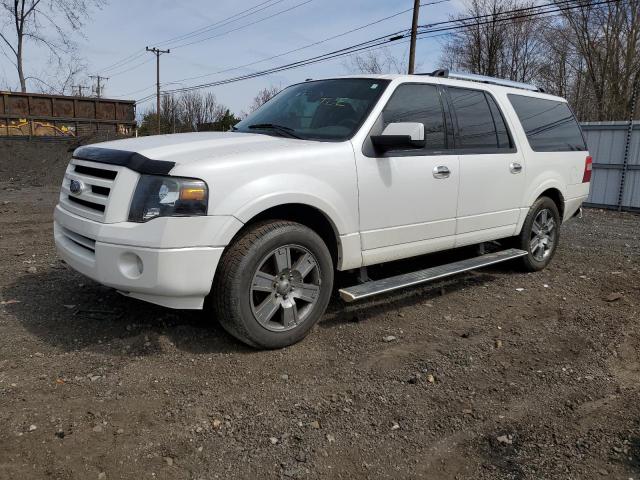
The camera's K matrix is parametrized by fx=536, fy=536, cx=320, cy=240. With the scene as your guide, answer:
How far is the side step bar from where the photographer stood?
12.7ft

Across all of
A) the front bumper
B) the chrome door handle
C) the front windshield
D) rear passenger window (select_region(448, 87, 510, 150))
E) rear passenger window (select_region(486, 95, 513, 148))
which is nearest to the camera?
the front bumper

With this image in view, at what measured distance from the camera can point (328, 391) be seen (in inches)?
127

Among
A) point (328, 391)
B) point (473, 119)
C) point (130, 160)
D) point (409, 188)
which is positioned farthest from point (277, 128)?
point (328, 391)

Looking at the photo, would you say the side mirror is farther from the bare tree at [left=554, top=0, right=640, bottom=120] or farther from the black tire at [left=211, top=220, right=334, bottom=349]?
the bare tree at [left=554, top=0, right=640, bottom=120]

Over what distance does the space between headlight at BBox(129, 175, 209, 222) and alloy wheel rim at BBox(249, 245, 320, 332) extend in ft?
1.95

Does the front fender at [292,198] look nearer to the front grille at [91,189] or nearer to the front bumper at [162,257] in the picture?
the front bumper at [162,257]

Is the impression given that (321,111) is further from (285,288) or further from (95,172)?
(95,172)

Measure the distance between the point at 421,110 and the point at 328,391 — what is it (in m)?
2.53

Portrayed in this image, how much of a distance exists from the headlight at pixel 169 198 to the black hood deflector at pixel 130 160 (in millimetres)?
49

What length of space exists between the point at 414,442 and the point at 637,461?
108cm

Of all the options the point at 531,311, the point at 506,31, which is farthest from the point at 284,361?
the point at 506,31

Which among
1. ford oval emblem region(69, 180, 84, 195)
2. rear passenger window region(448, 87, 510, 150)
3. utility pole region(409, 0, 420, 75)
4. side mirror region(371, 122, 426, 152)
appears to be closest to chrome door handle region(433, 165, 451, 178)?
rear passenger window region(448, 87, 510, 150)

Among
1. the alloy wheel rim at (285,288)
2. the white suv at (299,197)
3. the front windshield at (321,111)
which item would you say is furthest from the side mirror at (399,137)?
the alloy wheel rim at (285,288)

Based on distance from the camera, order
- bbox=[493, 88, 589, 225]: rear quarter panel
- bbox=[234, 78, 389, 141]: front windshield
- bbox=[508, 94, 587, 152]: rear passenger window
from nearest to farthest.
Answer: bbox=[234, 78, 389, 141]: front windshield < bbox=[493, 88, 589, 225]: rear quarter panel < bbox=[508, 94, 587, 152]: rear passenger window
